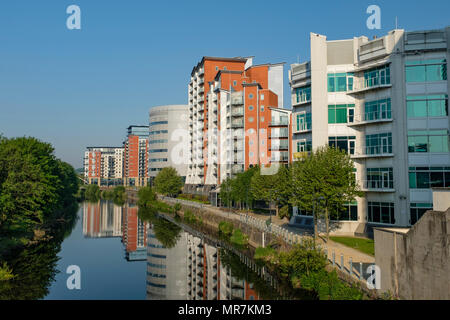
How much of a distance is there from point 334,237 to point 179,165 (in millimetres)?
94581

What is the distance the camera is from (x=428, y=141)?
3397 centimetres

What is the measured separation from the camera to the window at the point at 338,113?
38312 millimetres

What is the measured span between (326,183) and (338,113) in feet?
31.8

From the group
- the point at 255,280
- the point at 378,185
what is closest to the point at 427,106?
the point at 378,185

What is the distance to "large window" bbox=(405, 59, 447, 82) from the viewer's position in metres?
33.9

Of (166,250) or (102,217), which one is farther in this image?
(102,217)

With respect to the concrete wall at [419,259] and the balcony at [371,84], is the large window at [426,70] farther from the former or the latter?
the concrete wall at [419,259]

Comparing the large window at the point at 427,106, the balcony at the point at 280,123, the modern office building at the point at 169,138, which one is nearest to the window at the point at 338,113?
the large window at the point at 427,106

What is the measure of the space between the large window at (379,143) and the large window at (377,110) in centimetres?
174

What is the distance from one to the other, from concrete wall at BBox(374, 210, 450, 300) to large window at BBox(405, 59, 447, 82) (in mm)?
21849

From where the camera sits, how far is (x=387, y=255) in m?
18.1

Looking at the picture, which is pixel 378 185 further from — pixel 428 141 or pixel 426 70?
pixel 426 70
